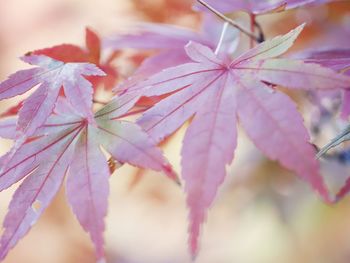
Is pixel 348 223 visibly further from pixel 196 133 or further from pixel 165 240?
pixel 196 133

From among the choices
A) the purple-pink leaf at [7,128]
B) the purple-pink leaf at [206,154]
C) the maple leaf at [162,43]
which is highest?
the maple leaf at [162,43]

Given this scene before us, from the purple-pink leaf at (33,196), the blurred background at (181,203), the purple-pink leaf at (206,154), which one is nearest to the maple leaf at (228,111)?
the purple-pink leaf at (206,154)

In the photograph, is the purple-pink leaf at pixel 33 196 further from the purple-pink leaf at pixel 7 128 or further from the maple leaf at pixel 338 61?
the maple leaf at pixel 338 61

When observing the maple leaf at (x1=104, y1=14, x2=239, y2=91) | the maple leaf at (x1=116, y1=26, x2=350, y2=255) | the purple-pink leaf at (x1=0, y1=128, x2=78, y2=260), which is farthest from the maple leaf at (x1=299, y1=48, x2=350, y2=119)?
the purple-pink leaf at (x1=0, y1=128, x2=78, y2=260)

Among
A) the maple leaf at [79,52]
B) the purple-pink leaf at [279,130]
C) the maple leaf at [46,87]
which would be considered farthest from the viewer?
the maple leaf at [79,52]

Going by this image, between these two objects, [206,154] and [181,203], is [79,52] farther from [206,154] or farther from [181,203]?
[181,203]

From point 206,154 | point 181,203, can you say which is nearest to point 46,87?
point 206,154

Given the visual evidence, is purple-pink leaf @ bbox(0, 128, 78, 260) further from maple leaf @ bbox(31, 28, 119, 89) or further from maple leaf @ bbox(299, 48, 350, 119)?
maple leaf @ bbox(299, 48, 350, 119)
